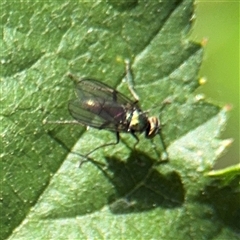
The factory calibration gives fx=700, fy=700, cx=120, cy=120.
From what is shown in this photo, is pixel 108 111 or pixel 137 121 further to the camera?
pixel 108 111

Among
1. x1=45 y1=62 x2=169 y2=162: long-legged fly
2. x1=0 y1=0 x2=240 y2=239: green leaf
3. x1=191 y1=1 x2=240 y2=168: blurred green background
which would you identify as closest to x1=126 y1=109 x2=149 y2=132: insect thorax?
x1=45 y1=62 x2=169 y2=162: long-legged fly

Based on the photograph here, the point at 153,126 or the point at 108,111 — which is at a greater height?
the point at 153,126

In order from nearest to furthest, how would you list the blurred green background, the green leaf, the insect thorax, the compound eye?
the green leaf, the compound eye, the insect thorax, the blurred green background

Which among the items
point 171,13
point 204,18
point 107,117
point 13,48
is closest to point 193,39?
point 171,13

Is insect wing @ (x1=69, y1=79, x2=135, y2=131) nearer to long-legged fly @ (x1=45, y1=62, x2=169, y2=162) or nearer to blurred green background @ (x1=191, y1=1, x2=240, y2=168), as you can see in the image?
long-legged fly @ (x1=45, y1=62, x2=169, y2=162)

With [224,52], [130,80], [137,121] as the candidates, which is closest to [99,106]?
[137,121]

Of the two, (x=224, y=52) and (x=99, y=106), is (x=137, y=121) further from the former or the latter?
(x=224, y=52)

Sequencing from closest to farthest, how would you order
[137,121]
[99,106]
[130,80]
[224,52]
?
[130,80], [137,121], [99,106], [224,52]
